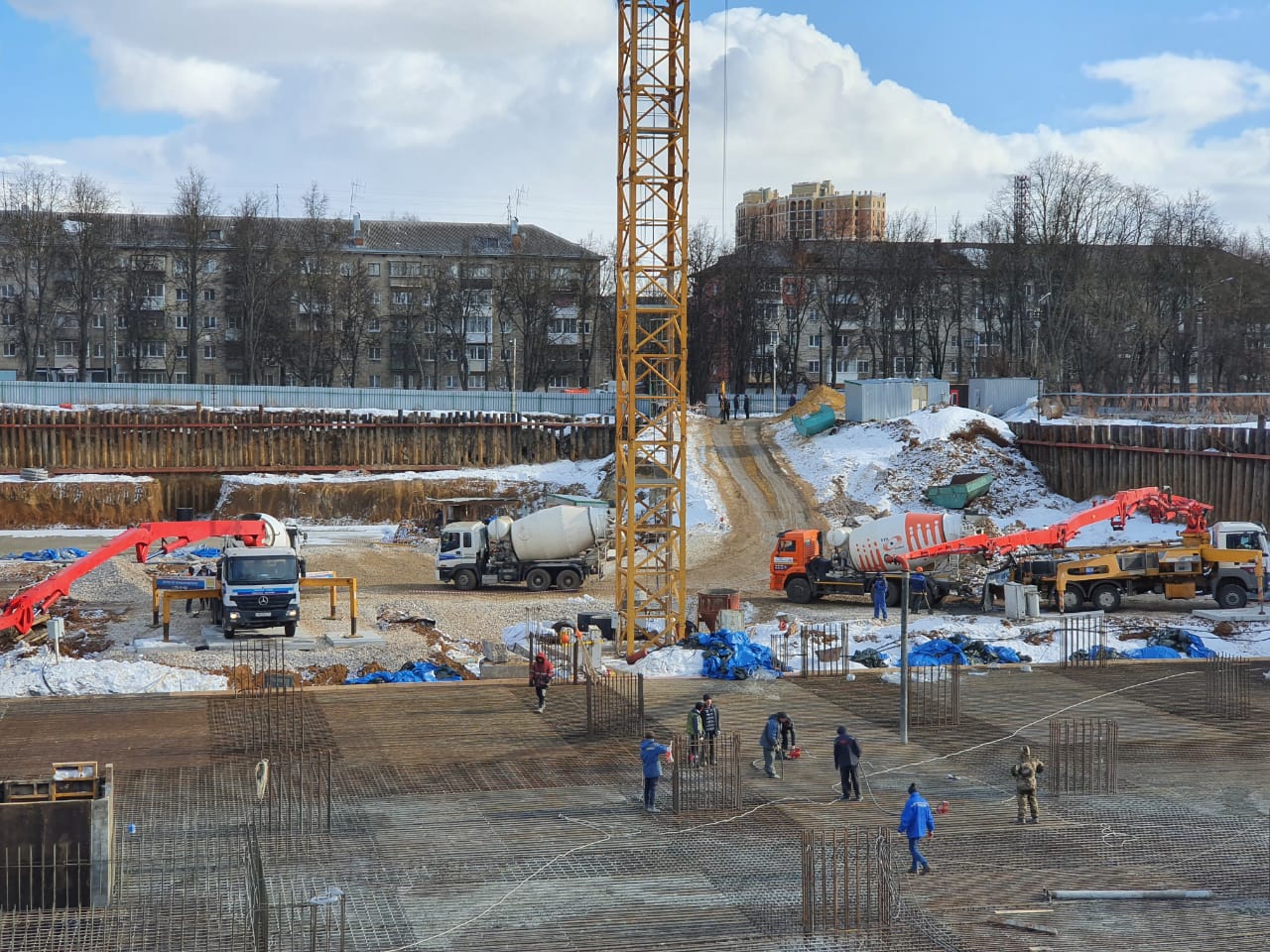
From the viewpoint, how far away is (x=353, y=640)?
30.9 m

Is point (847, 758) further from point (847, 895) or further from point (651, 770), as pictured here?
point (847, 895)

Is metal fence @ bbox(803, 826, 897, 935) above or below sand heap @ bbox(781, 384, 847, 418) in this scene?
below

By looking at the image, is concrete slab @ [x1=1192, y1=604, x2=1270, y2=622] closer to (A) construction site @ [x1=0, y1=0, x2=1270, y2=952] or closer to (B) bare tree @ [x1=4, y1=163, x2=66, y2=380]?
(A) construction site @ [x1=0, y1=0, x2=1270, y2=952]

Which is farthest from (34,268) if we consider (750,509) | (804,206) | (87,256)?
(804,206)

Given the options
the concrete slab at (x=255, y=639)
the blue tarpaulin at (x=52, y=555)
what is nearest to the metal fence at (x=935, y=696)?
the concrete slab at (x=255, y=639)

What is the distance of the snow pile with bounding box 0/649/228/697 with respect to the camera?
82.5 feet

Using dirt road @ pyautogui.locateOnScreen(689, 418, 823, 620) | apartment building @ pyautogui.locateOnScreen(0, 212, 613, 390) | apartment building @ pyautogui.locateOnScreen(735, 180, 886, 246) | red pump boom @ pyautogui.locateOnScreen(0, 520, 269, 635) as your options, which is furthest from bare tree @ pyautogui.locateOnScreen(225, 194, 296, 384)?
apartment building @ pyautogui.locateOnScreen(735, 180, 886, 246)

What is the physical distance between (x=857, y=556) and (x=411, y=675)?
14278 mm

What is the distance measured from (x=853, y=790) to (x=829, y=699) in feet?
21.6

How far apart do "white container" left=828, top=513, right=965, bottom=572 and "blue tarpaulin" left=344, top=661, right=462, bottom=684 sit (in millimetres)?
13116

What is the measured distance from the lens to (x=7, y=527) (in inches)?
2044

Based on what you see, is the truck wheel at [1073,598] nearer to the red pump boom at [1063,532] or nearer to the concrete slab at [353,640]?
the red pump boom at [1063,532]

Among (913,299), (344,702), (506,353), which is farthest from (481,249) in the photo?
(344,702)

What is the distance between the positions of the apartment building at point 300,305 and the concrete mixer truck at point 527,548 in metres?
40.6
